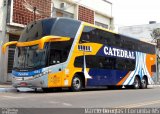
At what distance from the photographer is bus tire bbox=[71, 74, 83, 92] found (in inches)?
758

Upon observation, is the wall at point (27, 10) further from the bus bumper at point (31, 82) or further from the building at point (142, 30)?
the building at point (142, 30)

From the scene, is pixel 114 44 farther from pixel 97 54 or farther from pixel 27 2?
pixel 27 2

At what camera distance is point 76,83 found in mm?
19531

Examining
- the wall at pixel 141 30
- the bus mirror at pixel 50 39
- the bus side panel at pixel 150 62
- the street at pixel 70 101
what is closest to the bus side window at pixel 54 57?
the bus mirror at pixel 50 39

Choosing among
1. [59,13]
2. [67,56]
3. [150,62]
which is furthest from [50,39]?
[59,13]

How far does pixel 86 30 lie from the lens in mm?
20328

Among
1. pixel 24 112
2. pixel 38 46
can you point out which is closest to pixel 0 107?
pixel 24 112

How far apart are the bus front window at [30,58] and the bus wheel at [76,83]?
2.57 metres

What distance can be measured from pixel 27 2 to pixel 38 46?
9.74 m

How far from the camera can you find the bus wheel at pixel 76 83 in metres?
19.2

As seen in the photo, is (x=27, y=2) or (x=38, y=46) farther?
(x=27, y=2)

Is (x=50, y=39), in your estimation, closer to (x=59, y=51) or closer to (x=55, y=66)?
(x=59, y=51)

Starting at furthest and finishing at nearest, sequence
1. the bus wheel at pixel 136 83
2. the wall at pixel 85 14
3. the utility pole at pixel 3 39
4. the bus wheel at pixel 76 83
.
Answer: the wall at pixel 85 14, the bus wheel at pixel 136 83, the utility pole at pixel 3 39, the bus wheel at pixel 76 83

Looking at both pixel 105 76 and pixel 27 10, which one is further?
pixel 27 10
